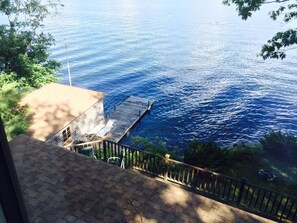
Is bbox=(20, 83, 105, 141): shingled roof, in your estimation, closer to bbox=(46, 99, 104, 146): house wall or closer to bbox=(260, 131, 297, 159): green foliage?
bbox=(46, 99, 104, 146): house wall

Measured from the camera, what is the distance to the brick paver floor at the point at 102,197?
20.1ft

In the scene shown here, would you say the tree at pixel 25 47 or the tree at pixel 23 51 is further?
the tree at pixel 25 47

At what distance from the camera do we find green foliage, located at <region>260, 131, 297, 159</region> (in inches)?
632

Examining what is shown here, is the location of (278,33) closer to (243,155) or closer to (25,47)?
(243,155)

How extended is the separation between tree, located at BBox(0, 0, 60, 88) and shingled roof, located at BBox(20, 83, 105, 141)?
1811mm

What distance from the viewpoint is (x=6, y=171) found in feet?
5.01

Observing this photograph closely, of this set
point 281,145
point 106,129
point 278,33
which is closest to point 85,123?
point 106,129

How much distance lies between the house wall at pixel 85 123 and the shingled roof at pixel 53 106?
1.07m

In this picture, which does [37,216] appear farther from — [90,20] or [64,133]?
[90,20]

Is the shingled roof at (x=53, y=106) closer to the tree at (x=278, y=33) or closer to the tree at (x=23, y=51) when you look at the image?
the tree at (x=23, y=51)

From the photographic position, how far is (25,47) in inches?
873

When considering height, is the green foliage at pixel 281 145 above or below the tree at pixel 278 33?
below

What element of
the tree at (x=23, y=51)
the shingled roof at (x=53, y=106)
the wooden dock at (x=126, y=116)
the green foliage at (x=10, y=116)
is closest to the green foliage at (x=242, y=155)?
the shingled roof at (x=53, y=106)

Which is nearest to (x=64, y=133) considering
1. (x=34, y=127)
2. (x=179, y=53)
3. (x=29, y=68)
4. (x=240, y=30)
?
(x=34, y=127)
